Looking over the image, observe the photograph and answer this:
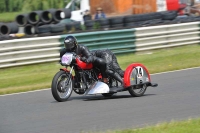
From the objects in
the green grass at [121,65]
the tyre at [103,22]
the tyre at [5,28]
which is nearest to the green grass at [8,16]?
the tyre at [5,28]

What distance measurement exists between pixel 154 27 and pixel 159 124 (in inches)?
416

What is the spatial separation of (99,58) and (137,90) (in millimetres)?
974

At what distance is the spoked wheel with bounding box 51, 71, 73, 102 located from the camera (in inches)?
350

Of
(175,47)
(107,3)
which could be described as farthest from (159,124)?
(107,3)

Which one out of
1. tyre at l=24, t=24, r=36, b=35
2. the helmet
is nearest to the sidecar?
the helmet

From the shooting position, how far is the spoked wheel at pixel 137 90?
9.37m

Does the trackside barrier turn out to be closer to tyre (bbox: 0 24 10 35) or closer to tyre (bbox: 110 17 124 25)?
tyre (bbox: 110 17 124 25)

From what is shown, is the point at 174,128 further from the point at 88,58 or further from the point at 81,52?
the point at 81,52

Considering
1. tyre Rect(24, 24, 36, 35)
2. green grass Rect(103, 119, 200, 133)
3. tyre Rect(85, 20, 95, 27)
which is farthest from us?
tyre Rect(24, 24, 36, 35)

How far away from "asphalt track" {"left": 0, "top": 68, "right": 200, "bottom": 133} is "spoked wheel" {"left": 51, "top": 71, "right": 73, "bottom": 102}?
5.5 inches

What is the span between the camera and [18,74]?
13.9m

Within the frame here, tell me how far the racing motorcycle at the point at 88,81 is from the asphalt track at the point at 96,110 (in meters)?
0.18

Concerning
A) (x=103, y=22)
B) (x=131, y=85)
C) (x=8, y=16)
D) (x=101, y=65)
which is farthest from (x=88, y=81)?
(x=8, y=16)

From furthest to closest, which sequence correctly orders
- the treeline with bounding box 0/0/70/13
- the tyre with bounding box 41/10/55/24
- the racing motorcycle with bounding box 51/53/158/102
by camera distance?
the treeline with bounding box 0/0/70/13 < the tyre with bounding box 41/10/55/24 < the racing motorcycle with bounding box 51/53/158/102
